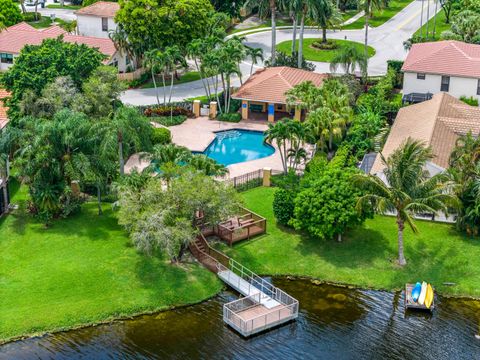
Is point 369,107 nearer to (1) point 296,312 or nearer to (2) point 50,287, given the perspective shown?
(1) point 296,312

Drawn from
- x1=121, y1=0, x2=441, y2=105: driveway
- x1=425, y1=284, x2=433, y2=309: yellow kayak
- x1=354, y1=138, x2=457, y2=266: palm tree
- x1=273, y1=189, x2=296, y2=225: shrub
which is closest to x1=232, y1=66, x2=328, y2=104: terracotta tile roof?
x1=121, y1=0, x2=441, y2=105: driveway

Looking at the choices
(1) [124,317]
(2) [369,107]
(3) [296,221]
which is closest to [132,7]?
(2) [369,107]

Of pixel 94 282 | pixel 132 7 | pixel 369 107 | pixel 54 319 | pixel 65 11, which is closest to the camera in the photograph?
pixel 54 319

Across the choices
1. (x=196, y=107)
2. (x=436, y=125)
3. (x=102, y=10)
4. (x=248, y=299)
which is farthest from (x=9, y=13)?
(x=248, y=299)

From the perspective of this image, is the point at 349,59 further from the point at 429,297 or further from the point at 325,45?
the point at 429,297

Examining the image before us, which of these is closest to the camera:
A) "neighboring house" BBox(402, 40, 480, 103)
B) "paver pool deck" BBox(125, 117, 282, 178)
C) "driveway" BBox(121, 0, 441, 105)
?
"paver pool deck" BBox(125, 117, 282, 178)

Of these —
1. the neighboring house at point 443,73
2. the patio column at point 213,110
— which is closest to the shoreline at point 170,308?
the patio column at point 213,110

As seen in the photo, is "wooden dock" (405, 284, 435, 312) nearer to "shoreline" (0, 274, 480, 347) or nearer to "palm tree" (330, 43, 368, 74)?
"shoreline" (0, 274, 480, 347)
